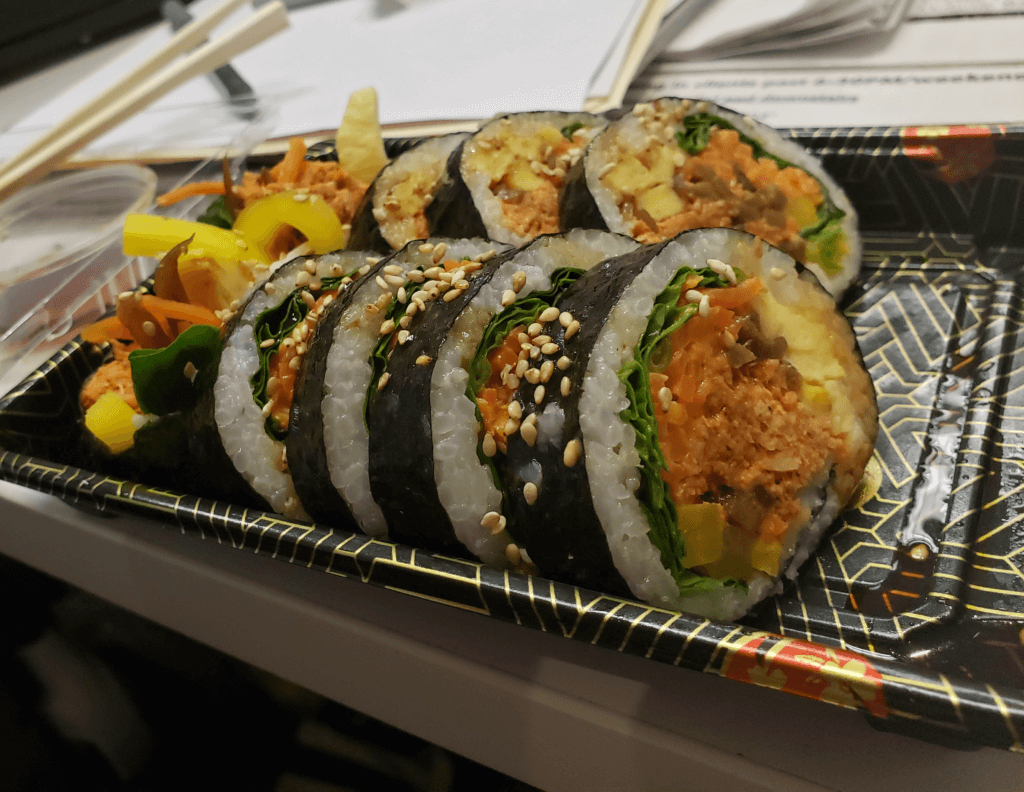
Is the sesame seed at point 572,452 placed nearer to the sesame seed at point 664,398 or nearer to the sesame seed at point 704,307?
the sesame seed at point 664,398

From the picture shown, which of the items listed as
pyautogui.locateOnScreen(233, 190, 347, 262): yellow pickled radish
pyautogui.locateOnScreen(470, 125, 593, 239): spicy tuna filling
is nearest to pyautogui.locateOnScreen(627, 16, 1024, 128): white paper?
pyautogui.locateOnScreen(470, 125, 593, 239): spicy tuna filling

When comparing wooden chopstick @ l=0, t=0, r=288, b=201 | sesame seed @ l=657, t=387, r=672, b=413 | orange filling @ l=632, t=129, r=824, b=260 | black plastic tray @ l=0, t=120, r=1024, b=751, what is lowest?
black plastic tray @ l=0, t=120, r=1024, b=751

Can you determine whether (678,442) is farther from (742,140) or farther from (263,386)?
(742,140)

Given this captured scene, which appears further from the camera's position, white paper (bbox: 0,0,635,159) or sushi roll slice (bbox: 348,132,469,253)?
white paper (bbox: 0,0,635,159)

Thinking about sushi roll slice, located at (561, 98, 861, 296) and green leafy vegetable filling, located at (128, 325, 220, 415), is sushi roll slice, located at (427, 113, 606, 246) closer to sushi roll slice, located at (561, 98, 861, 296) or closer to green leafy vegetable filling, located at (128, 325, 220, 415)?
sushi roll slice, located at (561, 98, 861, 296)

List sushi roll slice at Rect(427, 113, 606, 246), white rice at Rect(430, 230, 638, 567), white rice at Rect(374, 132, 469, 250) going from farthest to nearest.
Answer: white rice at Rect(374, 132, 469, 250)
sushi roll slice at Rect(427, 113, 606, 246)
white rice at Rect(430, 230, 638, 567)

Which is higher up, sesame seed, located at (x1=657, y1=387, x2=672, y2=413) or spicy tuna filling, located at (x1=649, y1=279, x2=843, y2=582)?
sesame seed, located at (x1=657, y1=387, x2=672, y2=413)

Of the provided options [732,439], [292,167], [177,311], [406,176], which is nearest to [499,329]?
[732,439]
